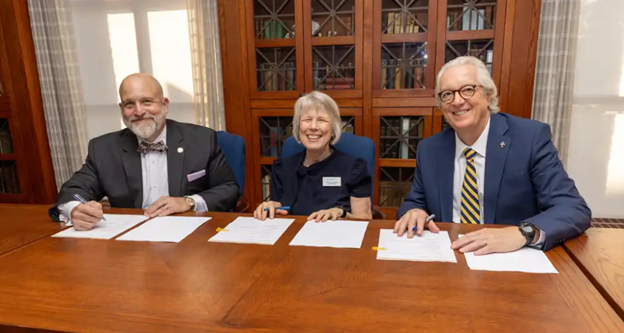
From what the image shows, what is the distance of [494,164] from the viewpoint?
1.54 meters

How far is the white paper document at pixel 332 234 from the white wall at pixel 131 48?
308 cm

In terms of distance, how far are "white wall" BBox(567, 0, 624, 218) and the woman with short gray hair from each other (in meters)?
2.62

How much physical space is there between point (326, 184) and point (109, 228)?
99 centimetres

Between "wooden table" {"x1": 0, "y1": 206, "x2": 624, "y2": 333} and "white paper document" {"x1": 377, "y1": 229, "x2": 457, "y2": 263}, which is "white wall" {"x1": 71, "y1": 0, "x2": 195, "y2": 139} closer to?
"wooden table" {"x1": 0, "y1": 206, "x2": 624, "y2": 333}

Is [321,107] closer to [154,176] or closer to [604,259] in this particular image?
[154,176]

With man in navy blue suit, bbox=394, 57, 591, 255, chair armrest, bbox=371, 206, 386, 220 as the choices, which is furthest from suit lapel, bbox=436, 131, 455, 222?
chair armrest, bbox=371, 206, 386, 220

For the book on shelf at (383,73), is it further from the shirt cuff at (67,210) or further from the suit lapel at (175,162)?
the shirt cuff at (67,210)

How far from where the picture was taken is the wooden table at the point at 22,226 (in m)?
1.35

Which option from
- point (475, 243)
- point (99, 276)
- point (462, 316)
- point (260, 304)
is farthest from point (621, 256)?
point (99, 276)

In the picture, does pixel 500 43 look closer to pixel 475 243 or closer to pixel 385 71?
pixel 385 71

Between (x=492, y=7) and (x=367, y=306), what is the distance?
9.46 feet

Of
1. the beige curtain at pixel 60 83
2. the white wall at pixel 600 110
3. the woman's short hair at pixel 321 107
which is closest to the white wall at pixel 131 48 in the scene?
the beige curtain at pixel 60 83

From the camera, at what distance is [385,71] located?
318cm

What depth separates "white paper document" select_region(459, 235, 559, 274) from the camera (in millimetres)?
1010
